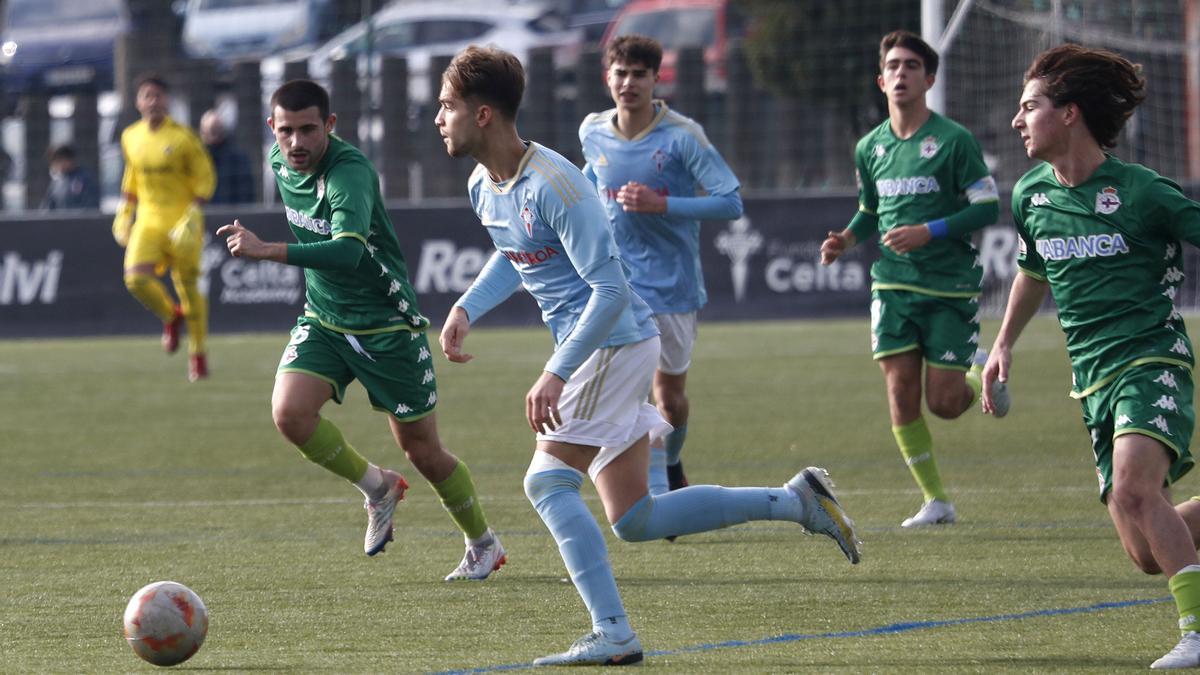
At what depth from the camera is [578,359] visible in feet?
16.6

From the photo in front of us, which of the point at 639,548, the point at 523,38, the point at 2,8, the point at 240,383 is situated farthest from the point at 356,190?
the point at 2,8

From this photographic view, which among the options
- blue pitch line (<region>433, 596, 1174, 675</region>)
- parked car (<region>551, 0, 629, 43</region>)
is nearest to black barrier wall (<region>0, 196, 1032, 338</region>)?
parked car (<region>551, 0, 629, 43</region>)

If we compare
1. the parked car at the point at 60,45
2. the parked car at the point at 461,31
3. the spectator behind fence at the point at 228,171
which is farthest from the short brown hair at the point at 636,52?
the parked car at the point at 60,45

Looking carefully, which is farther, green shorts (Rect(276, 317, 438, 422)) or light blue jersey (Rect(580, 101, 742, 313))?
light blue jersey (Rect(580, 101, 742, 313))

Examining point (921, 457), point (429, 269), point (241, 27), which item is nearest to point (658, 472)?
point (921, 457)

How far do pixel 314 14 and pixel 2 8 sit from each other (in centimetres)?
822

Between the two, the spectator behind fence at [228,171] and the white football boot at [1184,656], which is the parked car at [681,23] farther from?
the white football boot at [1184,656]

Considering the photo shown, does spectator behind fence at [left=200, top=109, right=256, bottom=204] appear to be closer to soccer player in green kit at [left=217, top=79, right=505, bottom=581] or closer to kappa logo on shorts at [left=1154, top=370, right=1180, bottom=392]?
soccer player in green kit at [left=217, top=79, right=505, bottom=581]

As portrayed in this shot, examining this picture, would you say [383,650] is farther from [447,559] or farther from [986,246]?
[986,246]

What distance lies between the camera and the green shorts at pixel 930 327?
8156 millimetres

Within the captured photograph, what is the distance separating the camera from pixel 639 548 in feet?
24.4

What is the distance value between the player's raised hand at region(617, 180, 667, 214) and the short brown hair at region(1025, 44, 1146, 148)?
2.49m

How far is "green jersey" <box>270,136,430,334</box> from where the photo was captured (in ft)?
22.6

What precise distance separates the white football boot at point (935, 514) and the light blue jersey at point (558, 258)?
2.81 m
